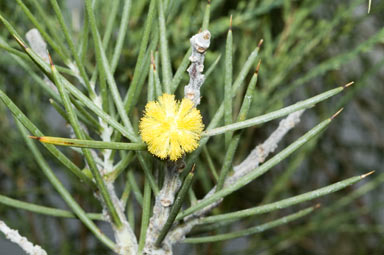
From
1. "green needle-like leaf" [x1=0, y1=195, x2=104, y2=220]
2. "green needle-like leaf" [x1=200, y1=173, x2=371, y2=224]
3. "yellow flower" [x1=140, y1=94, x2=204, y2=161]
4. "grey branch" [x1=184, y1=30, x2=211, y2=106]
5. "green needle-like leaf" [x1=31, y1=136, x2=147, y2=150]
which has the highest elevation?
"grey branch" [x1=184, y1=30, x2=211, y2=106]

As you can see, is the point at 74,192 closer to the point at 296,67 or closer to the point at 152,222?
the point at 296,67

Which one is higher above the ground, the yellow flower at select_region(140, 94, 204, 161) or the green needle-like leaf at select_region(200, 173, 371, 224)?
the yellow flower at select_region(140, 94, 204, 161)

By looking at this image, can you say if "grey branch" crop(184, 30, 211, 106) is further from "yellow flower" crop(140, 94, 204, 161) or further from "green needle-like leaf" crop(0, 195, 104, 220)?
"green needle-like leaf" crop(0, 195, 104, 220)

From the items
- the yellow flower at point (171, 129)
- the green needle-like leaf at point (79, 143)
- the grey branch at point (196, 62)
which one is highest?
the grey branch at point (196, 62)

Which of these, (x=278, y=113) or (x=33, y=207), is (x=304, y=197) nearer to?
(x=278, y=113)

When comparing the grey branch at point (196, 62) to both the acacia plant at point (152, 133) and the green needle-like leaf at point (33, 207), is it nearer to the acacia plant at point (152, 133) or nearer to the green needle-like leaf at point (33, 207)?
the acacia plant at point (152, 133)

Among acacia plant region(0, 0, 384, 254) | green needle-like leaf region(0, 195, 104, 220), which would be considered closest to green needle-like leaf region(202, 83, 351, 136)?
acacia plant region(0, 0, 384, 254)

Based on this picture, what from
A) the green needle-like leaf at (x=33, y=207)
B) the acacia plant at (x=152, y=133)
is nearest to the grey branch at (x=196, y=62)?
the acacia plant at (x=152, y=133)

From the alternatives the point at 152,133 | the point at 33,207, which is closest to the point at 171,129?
the point at 152,133
